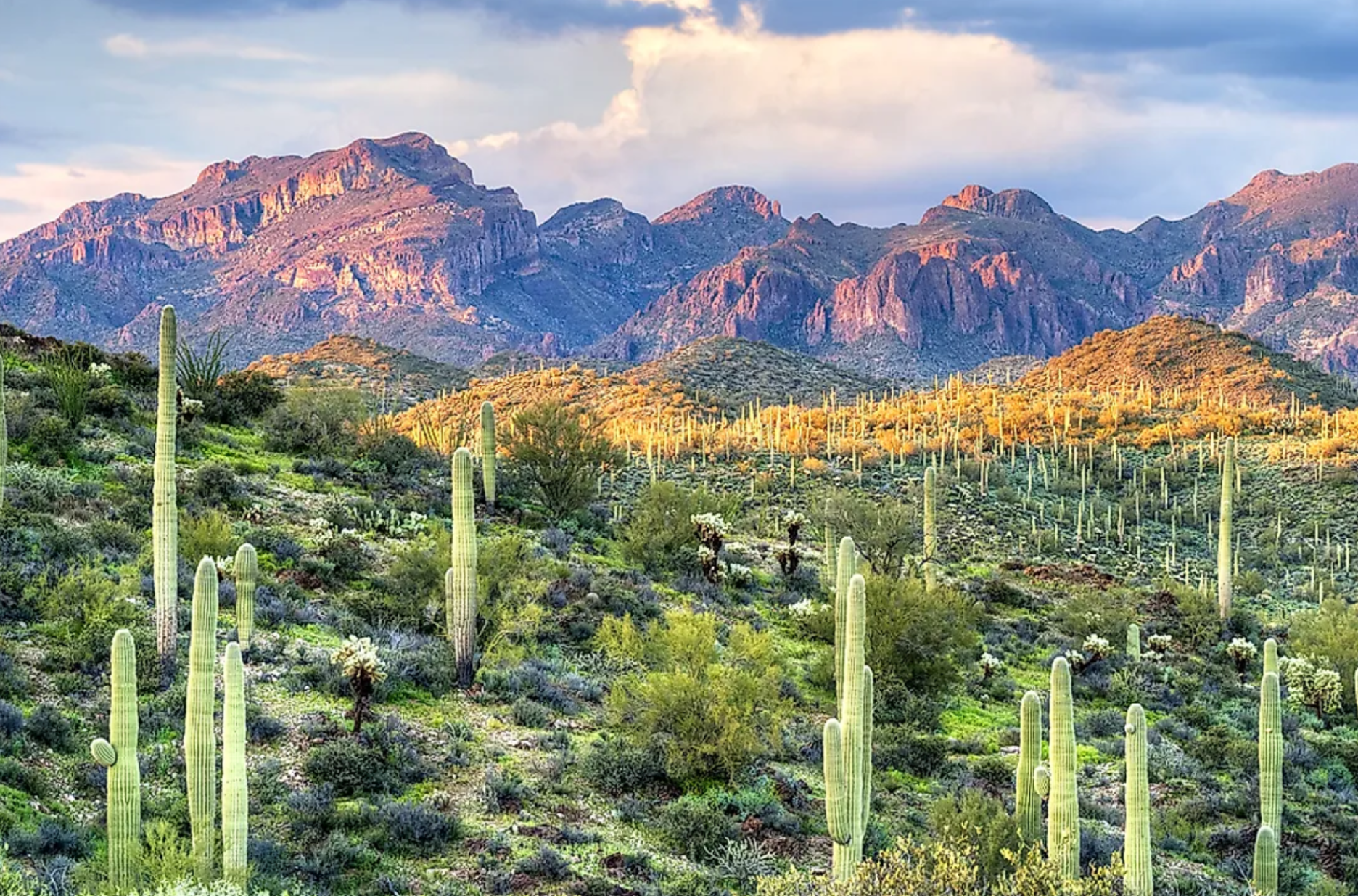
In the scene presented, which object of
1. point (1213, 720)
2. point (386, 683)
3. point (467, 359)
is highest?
point (467, 359)

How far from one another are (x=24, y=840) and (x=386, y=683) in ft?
16.9

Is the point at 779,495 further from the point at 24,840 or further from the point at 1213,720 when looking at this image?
the point at 24,840

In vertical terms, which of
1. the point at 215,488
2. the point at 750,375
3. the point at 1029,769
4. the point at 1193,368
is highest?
the point at 750,375

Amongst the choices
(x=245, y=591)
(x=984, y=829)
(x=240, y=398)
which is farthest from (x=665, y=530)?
(x=984, y=829)

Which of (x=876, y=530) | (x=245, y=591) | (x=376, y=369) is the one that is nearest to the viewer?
(x=245, y=591)

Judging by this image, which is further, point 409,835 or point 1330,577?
point 1330,577

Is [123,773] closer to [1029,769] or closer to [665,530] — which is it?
[1029,769]

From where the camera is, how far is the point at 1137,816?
32.3ft

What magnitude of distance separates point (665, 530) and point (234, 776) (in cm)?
1499

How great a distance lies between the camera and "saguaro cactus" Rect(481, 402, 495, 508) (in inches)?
792

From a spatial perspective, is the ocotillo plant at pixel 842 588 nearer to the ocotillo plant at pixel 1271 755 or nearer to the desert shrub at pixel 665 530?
the ocotillo plant at pixel 1271 755

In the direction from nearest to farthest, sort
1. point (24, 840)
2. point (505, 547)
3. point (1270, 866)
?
point (24, 840) → point (1270, 866) → point (505, 547)

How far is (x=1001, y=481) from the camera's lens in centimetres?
4584

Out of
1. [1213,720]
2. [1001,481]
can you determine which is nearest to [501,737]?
[1213,720]
